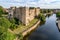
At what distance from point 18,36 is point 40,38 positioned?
3.36m

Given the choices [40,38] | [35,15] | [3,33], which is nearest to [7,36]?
[3,33]

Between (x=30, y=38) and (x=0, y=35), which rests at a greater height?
(x=0, y=35)

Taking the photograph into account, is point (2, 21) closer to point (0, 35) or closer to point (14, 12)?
point (0, 35)

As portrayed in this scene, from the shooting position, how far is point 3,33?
15477mm

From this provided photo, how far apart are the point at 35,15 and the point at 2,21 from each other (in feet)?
71.0

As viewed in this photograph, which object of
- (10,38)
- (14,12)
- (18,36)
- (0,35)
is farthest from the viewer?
(14,12)

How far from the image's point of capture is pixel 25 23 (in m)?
28.4

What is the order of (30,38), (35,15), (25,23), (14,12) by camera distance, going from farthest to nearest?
1. (35,15)
2. (14,12)
3. (25,23)
4. (30,38)

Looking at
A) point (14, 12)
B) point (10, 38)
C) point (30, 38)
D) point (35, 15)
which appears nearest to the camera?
point (10, 38)

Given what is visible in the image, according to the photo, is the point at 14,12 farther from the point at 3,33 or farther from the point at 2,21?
the point at 3,33

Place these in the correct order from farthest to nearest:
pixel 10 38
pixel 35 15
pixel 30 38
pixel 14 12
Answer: pixel 35 15 → pixel 14 12 → pixel 30 38 → pixel 10 38

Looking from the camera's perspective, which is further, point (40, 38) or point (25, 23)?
point (25, 23)

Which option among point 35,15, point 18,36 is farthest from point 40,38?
point 35,15

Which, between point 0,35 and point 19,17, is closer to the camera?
point 0,35
